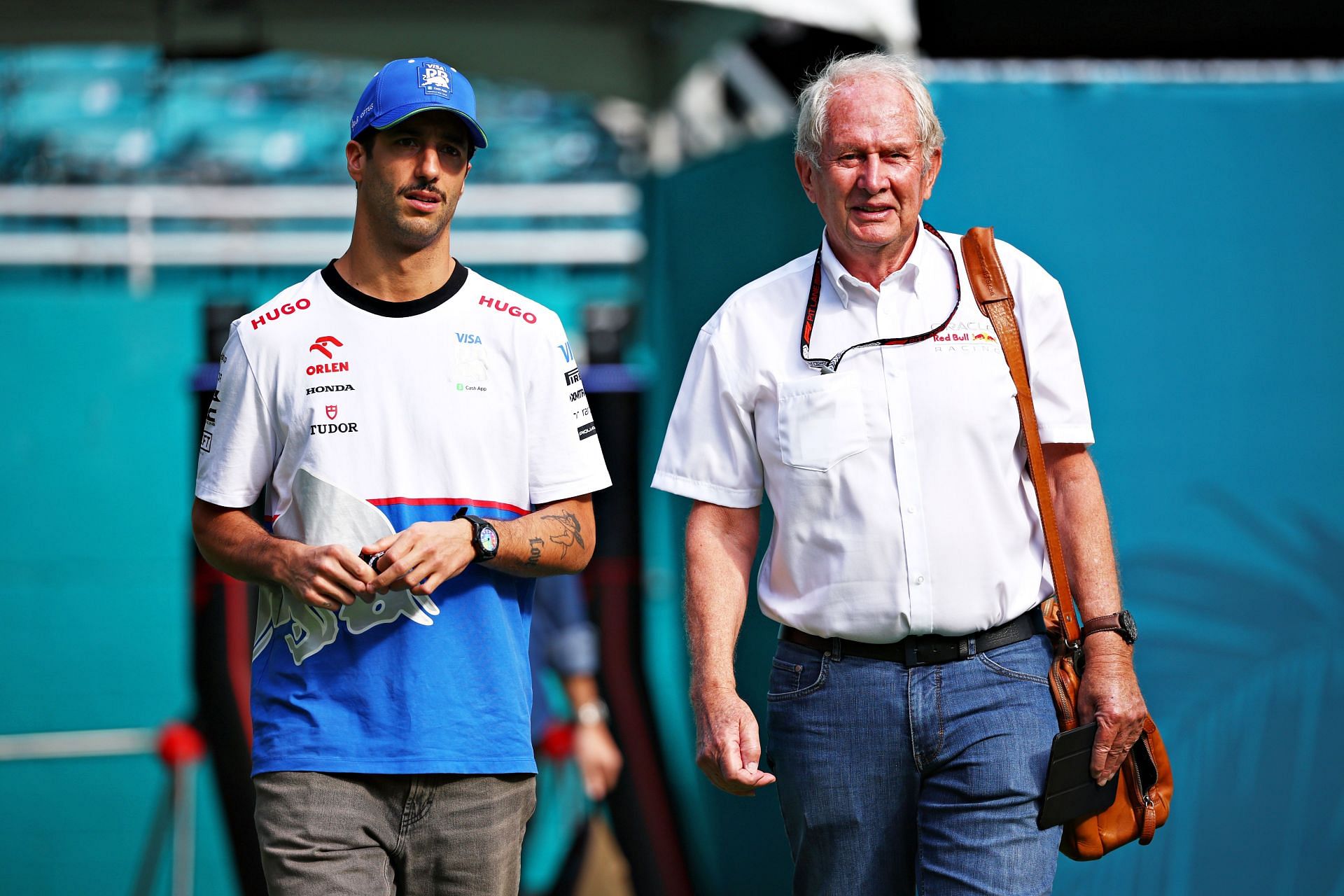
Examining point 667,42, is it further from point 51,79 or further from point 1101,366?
point 51,79

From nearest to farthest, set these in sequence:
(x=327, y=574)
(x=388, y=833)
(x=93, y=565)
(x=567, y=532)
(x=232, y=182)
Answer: (x=327, y=574) < (x=388, y=833) < (x=567, y=532) < (x=93, y=565) < (x=232, y=182)

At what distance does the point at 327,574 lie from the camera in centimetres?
218

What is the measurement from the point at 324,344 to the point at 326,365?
0.12 feet

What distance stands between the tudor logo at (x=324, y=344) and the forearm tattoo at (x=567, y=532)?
1.46ft

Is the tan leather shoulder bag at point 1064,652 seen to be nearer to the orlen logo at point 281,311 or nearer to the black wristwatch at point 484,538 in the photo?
the black wristwatch at point 484,538

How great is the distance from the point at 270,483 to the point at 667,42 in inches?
117

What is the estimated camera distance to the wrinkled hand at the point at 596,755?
17.7 feet

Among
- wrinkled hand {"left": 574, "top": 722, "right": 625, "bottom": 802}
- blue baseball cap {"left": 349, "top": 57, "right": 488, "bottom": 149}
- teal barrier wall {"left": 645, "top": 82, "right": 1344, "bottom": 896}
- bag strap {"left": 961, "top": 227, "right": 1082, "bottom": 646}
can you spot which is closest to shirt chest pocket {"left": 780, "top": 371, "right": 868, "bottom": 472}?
bag strap {"left": 961, "top": 227, "right": 1082, "bottom": 646}

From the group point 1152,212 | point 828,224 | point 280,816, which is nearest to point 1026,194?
point 1152,212

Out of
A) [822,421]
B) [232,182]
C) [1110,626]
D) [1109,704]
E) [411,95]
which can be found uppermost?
[232,182]

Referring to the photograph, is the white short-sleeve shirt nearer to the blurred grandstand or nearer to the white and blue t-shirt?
the white and blue t-shirt

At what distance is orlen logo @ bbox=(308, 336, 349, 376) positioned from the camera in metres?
2.34

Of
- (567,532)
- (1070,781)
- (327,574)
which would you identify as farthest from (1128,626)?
(327,574)

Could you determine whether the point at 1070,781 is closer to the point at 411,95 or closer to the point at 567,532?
the point at 567,532
